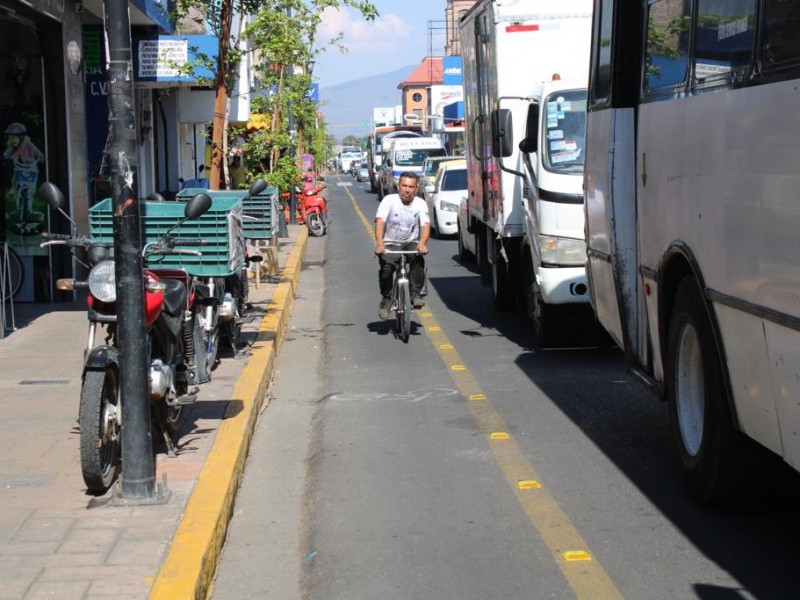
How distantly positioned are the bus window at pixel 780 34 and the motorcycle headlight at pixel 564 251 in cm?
577

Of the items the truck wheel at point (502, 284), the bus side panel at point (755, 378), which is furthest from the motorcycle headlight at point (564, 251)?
the bus side panel at point (755, 378)

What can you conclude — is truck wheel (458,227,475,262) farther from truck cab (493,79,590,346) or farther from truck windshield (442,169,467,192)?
truck cab (493,79,590,346)

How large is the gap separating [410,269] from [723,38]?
7070 millimetres

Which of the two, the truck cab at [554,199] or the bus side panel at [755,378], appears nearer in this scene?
the bus side panel at [755,378]

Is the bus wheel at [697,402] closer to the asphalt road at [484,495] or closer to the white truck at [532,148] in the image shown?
the asphalt road at [484,495]

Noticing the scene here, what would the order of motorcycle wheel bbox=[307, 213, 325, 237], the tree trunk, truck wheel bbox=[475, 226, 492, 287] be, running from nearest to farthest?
1. the tree trunk
2. truck wheel bbox=[475, 226, 492, 287]
3. motorcycle wheel bbox=[307, 213, 325, 237]

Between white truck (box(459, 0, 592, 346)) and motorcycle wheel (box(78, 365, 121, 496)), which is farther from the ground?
white truck (box(459, 0, 592, 346))

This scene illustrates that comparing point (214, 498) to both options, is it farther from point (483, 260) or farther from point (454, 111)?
point (454, 111)

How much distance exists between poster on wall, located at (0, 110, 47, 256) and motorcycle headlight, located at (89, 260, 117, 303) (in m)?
8.47

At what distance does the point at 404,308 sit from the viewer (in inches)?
482

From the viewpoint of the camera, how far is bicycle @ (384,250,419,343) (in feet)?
40.0

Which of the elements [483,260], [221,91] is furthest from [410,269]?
[483,260]

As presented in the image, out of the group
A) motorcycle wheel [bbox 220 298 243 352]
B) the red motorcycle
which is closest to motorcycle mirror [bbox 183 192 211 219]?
motorcycle wheel [bbox 220 298 243 352]

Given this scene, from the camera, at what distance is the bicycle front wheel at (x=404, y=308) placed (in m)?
12.2
